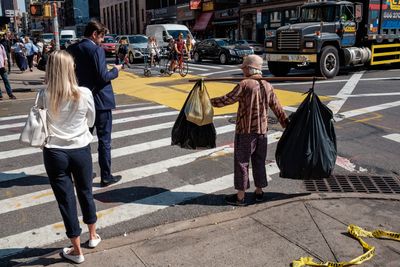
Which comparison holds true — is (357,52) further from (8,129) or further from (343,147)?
(8,129)

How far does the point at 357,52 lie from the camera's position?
17.0 metres

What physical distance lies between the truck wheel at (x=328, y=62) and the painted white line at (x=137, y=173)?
861 centimetres

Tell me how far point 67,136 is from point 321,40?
45.5ft

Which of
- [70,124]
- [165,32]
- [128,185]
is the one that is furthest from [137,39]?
[70,124]

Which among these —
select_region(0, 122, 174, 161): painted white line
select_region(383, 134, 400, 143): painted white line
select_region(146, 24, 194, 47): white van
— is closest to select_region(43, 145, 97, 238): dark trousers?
select_region(0, 122, 174, 161): painted white line

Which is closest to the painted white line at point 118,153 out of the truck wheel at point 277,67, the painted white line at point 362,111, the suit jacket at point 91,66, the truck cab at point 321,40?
the suit jacket at point 91,66

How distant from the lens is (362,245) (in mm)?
3773

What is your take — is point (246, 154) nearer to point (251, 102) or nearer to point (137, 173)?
point (251, 102)

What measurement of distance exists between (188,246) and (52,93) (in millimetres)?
1837

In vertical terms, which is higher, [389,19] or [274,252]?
[389,19]

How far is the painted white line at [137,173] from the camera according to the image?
497 centimetres

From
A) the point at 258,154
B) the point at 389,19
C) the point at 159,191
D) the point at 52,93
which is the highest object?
the point at 389,19

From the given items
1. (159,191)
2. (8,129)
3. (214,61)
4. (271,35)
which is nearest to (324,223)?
(159,191)

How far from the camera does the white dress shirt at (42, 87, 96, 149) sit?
340 cm
